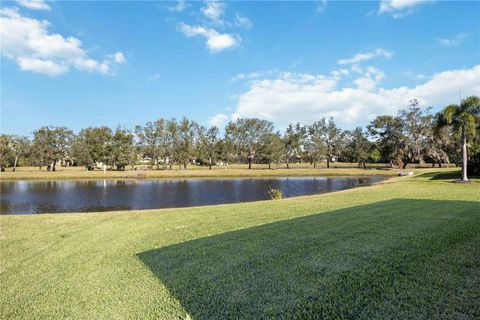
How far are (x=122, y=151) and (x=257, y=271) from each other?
2758 inches

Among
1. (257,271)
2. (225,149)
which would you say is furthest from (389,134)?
(257,271)

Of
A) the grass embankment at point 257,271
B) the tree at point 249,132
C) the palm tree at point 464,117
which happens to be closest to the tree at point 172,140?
the tree at point 249,132

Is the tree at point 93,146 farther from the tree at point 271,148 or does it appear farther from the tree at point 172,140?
the tree at point 271,148

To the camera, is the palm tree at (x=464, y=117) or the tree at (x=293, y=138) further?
the tree at (x=293, y=138)

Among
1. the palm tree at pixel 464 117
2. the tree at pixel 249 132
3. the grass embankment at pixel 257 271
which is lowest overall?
the grass embankment at pixel 257 271

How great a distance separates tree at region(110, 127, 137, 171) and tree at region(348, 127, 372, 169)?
5095 cm

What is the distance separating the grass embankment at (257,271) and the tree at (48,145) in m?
75.1

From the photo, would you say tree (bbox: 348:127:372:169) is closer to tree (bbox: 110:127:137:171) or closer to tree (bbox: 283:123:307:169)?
tree (bbox: 283:123:307:169)

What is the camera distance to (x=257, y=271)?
4648 millimetres

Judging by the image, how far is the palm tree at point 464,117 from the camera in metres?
21.3

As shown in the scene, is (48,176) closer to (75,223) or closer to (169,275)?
(75,223)

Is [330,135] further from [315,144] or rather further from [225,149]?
[225,149]

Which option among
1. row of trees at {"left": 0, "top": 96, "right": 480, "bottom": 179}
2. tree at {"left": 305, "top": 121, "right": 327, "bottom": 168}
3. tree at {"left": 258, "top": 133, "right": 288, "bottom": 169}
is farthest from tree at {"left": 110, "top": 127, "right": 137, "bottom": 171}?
tree at {"left": 305, "top": 121, "right": 327, "bottom": 168}

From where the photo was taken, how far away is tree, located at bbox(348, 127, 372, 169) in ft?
232
